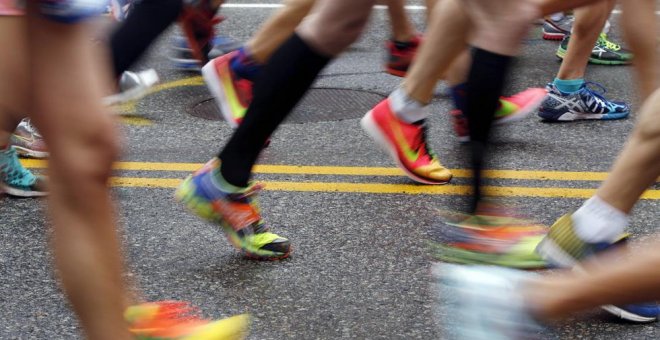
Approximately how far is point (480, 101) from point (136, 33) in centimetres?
162

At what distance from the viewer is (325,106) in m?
5.49

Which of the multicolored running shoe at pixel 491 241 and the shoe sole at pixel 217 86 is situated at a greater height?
the multicolored running shoe at pixel 491 241

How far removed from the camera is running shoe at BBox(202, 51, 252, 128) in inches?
165

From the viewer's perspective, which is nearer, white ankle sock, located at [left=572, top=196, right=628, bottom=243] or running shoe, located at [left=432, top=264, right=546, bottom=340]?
running shoe, located at [left=432, top=264, right=546, bottom=340]

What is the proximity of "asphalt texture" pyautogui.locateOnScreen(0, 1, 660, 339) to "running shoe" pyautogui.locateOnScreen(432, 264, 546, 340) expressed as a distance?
1.61 feet

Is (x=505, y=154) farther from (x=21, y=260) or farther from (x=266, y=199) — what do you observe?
(x=21, y=260)

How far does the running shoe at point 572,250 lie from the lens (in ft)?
9.40

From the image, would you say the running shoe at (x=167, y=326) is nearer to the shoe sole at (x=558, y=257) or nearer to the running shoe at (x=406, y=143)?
the shoe sole at (x=558, y=257)

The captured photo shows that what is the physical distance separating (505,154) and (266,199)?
3.61 ft

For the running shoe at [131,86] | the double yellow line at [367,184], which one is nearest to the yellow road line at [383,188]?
the double yellow line at [367,184]

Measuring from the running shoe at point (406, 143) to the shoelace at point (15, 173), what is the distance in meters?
1.21

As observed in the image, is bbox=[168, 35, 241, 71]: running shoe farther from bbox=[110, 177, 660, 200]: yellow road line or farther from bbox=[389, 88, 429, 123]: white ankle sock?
bbox=[389, 88, 429, 123]: white ankle sock

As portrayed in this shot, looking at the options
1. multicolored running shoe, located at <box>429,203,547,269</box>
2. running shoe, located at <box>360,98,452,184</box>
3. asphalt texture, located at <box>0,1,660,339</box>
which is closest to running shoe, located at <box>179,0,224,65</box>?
asphalt texture, located at <box>0,1,660,339</box>

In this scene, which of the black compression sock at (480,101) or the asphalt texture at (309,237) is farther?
the asphalt texture at (309,237)
